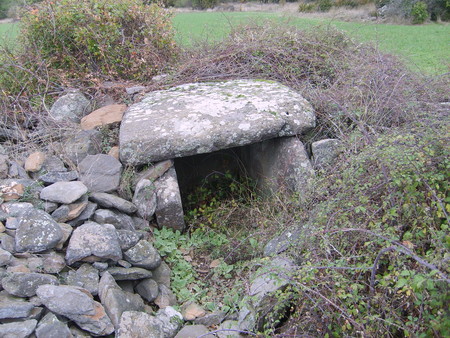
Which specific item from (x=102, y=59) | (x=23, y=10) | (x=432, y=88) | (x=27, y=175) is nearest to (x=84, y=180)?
(x=27, y=175)

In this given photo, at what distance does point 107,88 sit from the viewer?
5.66 metres

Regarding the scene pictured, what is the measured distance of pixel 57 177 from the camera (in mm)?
4043

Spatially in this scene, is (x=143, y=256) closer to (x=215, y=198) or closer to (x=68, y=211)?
(x=68, y=211)

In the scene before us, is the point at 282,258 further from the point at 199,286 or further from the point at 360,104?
the point at 360,104

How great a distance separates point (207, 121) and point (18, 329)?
8.47ft

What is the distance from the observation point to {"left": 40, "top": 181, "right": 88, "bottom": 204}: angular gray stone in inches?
144

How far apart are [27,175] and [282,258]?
2601 millimetres

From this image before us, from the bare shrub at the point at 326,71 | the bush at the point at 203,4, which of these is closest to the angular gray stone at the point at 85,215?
the bare shrub at the point at 326,71

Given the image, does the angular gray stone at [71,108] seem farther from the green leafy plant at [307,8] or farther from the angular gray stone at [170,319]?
the green leafy plant at [307,8]

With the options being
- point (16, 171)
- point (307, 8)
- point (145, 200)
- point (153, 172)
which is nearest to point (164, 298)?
point (145, 200)

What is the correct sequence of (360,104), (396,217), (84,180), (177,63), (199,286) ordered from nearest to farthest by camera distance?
1. (396,217)
2. (199,286)
3. (84,180)
4. (360,104)
5. (177,63)

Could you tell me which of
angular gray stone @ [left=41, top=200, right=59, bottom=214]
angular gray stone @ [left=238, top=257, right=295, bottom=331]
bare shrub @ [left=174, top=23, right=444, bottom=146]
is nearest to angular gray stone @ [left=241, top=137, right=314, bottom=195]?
bare shrub @ [left=174, top=23, right=444, bottom=146]

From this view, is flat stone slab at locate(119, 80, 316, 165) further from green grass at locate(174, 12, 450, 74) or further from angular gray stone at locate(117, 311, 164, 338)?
green grass at locate(174, 12, 450, 74)

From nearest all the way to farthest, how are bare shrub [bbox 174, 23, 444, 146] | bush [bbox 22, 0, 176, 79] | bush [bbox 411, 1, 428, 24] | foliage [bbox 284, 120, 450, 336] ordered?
foliage [bbox 284, 120, 450, 336] < bare shrub [bbox 174, 23, 444, 146] < bush [bbox 22, 0, 176, 79] < bush [bbox 411, 1, 428, 24]
